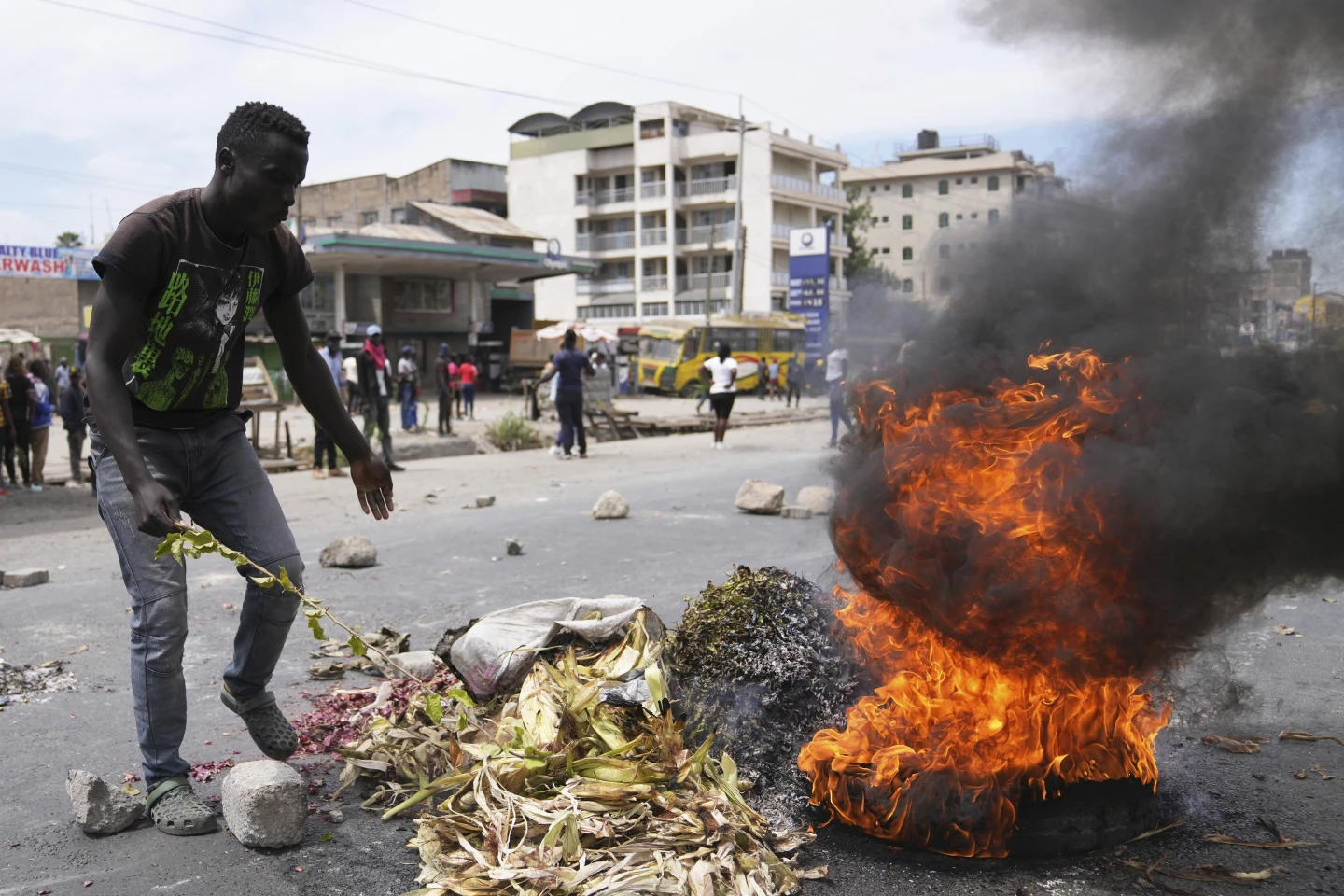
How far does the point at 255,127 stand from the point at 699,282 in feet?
203

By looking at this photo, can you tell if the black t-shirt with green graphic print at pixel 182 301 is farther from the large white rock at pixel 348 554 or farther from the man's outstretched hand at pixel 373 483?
the large white rock at pixel 348 554

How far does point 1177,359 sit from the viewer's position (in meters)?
3.13

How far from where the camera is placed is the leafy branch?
9.63ft

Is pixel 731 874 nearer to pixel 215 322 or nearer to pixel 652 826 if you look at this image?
pixel 652 826

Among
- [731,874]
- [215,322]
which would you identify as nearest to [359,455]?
[215,322]

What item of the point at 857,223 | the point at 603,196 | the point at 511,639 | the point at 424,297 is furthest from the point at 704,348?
the point at 857,223

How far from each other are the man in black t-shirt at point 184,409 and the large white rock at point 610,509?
20.8ft

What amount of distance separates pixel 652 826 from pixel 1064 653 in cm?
126

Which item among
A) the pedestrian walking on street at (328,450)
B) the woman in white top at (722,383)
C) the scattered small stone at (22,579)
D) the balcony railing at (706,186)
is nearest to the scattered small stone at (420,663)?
the scattered small stone at (22,579)

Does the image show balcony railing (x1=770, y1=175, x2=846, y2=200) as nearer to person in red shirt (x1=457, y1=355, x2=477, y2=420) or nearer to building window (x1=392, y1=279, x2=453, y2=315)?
building window (x1=392, y1=279, x2=453, y2=315)

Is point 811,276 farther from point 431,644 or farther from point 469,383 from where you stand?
point 431,644

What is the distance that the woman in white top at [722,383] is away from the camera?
1741cm

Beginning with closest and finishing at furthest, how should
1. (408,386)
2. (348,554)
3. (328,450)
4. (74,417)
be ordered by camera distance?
(348,554)
(74,417)
(328,450)
(408,386)

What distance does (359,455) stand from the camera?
381 cm
